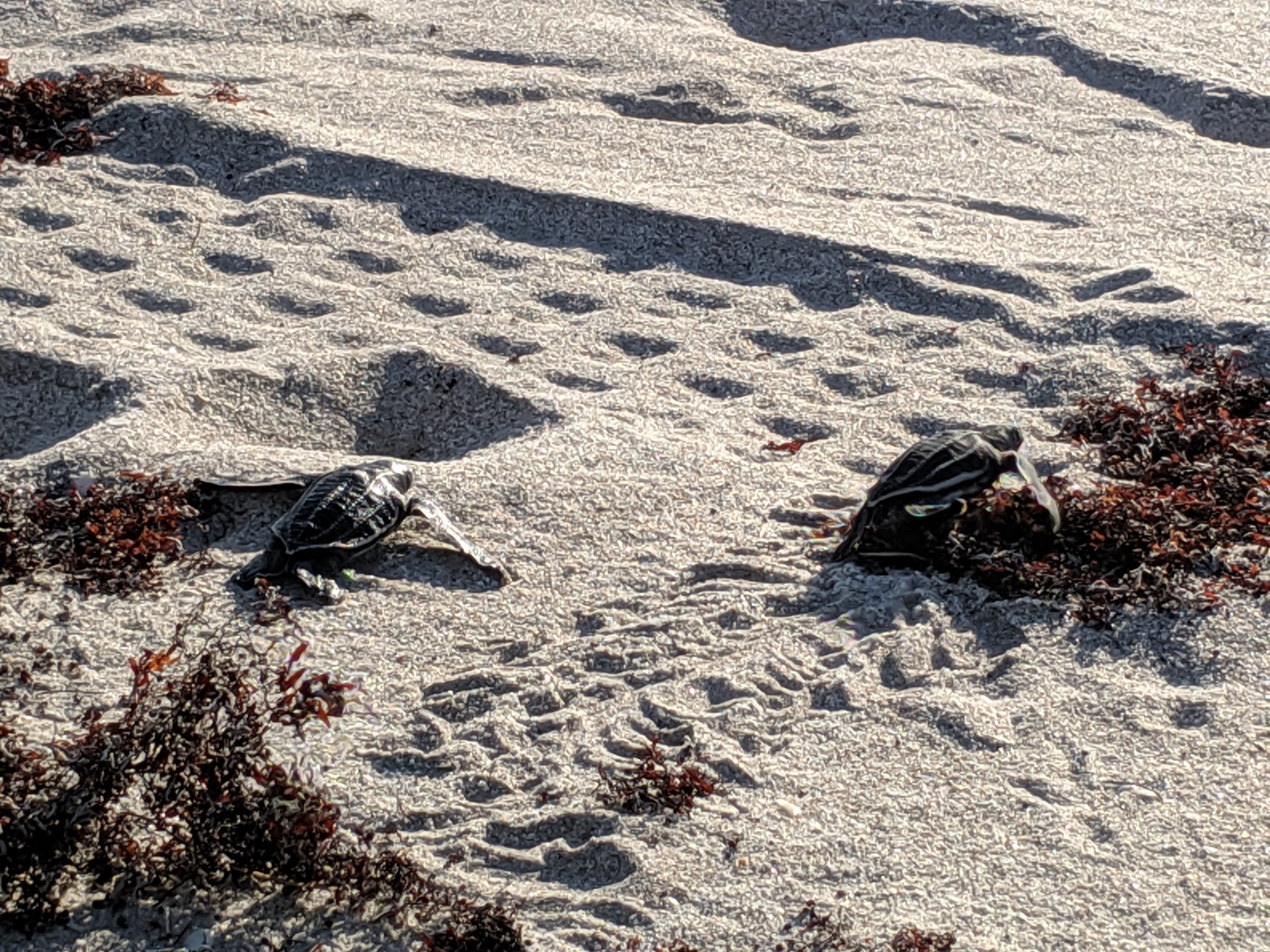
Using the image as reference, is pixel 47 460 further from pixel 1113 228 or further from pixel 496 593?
pixel 1113 228

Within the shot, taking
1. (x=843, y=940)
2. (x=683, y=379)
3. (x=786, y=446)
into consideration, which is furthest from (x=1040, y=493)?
(x=843, y=940)

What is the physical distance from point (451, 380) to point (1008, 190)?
8.16 ft

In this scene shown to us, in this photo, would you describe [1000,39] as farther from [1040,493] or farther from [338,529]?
[338,529]

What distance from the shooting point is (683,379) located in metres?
4.50

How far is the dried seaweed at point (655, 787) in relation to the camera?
2.88 metres

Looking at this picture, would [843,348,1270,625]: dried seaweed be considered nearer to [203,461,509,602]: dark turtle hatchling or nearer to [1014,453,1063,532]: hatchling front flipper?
[1014,453,1063,532]: hatchling front flipper

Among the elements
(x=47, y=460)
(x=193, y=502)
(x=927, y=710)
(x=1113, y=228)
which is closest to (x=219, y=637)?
(x=193, y=502)

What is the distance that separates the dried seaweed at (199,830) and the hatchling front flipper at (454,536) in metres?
0.92

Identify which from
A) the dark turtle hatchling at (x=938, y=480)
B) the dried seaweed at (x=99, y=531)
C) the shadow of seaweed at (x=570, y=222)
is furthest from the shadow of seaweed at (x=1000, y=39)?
the dried seaweed at (x=99, y=531)

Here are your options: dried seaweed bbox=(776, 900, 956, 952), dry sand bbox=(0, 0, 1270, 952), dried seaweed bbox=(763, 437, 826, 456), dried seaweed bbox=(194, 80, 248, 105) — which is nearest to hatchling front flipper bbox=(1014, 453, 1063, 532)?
dry sand bbox=(0, 0, 1270, 952)

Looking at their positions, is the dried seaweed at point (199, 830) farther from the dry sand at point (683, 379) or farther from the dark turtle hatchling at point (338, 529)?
the dark turtle hatchling at point (338, 529)

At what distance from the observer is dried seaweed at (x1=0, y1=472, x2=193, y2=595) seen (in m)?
3.54

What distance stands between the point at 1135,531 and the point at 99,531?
108 inches

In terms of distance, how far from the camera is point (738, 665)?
329 centimetres
